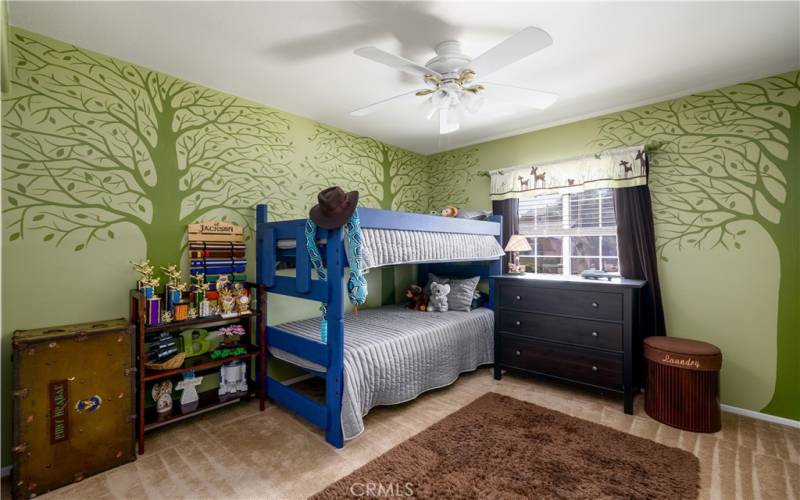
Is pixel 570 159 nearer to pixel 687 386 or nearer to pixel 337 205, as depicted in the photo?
pixel 687 386

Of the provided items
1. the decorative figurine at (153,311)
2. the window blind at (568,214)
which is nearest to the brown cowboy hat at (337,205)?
the decorative figurine at (153,311)

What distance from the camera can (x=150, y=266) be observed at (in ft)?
8.71

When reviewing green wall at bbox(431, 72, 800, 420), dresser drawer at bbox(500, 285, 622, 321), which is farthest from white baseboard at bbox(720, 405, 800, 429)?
dresser drawer at bbox(500, 285, 622, 321)

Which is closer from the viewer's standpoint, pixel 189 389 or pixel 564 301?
pixel 189 389

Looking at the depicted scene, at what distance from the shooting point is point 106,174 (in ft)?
8.23

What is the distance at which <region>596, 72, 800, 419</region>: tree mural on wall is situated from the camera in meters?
2.69

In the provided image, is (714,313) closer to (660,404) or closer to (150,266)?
(660,404)

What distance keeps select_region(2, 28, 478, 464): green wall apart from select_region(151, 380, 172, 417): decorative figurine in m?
0.57

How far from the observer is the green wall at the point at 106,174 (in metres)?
2.23

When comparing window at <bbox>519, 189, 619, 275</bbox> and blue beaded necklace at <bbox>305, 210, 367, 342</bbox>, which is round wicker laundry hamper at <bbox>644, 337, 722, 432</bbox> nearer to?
window at <bbox>519, 189, 619, 275</bbox>

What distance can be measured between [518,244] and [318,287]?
2108 millimetres

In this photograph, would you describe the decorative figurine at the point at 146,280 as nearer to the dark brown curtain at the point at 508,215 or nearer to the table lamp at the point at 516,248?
the table lamp at the point at 516,248

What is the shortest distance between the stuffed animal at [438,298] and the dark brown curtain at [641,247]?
160 centimetres

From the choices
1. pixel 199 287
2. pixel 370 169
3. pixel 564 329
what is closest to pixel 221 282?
pixel 199 287
